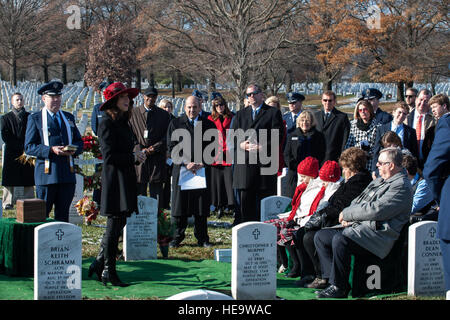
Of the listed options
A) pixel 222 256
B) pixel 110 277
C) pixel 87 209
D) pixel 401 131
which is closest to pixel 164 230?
pixel 222 256

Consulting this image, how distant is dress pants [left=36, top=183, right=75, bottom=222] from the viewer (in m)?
7.48

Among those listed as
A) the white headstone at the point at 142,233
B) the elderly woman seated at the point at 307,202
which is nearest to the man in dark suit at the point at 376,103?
the elderly woman seated at the point at 307,202

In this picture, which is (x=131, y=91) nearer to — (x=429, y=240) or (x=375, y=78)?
(x=429, y=240)

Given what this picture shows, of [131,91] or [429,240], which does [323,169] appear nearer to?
[429,240]

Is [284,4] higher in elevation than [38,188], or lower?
higher

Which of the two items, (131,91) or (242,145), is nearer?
(131,91)

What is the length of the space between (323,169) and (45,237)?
10.5 feet

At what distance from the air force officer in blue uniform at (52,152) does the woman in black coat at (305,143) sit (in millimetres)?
3178

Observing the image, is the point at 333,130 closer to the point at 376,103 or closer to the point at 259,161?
the point at 376,103

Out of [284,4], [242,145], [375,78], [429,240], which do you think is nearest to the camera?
[429,240]

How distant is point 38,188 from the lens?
7504 mm
